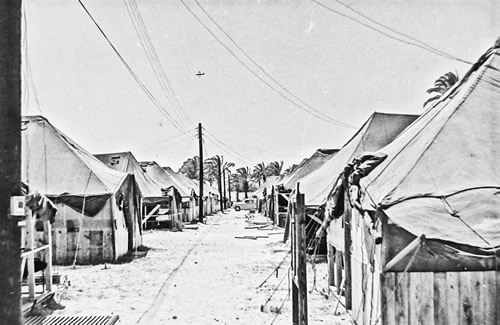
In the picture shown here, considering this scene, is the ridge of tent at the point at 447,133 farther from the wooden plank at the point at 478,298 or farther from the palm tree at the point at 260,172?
the palm tree at the point at 260,172

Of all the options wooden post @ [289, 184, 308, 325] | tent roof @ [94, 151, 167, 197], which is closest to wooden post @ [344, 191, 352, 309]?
wooden post @ [289, 184, 308, 325]

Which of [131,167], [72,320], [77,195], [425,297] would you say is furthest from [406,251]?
[131,167]

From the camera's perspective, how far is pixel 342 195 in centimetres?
986

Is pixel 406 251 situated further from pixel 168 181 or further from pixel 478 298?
pixel 168 181

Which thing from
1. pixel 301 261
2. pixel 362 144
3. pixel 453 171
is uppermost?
pixel 362 144

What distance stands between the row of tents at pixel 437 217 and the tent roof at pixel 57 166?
11827 millimetres

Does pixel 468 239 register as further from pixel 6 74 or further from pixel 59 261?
pixel 59 261

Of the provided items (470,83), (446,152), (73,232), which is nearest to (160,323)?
(446,152)

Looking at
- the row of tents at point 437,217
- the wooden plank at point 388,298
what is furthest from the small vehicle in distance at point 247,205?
the wooden plank at point 388,298

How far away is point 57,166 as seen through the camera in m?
17.8

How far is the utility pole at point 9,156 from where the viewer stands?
3.85 m

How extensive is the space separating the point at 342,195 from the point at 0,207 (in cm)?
737

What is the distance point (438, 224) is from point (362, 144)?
10.3 m

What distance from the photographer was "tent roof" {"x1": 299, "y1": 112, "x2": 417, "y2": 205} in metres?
16.3
